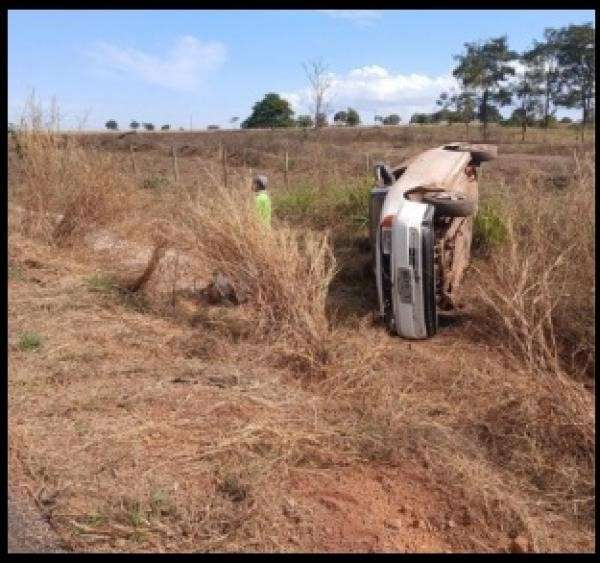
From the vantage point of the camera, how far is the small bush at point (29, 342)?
6.03 meters

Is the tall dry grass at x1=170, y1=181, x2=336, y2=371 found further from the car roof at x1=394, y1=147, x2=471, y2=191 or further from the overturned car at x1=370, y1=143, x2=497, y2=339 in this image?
the car roof at x1=394, y1=147, x2=471, y2=191

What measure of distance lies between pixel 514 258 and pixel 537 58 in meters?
41.5

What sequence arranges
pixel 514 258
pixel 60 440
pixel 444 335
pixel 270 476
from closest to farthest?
pixel 270 476
pixel 60 440
pixel 514 258
pixel 444 335

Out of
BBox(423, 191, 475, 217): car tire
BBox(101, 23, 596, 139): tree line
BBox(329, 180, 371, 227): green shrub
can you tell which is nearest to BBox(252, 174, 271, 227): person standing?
BBox(423, 191, 475, 217): car tire

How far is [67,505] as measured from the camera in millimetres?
3721

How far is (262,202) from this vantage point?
7.90 meters

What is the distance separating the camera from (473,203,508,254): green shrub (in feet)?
27.2

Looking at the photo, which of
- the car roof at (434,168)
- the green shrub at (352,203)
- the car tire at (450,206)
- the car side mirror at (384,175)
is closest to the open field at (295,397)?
the car tire at (450,206)

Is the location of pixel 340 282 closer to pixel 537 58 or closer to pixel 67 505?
pixel 67 505

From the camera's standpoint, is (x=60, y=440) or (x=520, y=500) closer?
(x=520, y=500)

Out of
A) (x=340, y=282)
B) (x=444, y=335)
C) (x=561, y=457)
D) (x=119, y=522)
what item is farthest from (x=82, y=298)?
(x=561, y=457)

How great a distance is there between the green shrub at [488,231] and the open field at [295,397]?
0.03m

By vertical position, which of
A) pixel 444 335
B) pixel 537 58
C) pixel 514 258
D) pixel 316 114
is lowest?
pixel 444 335

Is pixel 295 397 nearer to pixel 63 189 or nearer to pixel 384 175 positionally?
pixel 384 175
